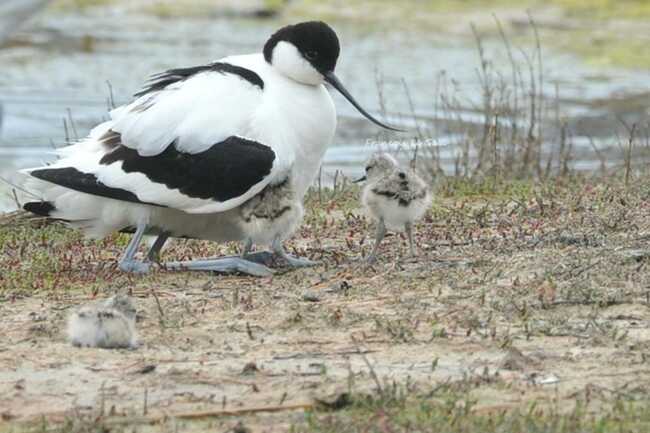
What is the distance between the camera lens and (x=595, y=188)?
9156 millimetres

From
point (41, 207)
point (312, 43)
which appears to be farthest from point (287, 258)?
point (41, 207)

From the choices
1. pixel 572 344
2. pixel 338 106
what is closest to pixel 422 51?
pixel 338 106

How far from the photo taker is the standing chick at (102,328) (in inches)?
220

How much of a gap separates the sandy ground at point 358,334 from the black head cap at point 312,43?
921 millimetres

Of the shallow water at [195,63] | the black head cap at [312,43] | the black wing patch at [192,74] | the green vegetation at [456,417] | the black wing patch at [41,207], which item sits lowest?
the shallow water at [195,63]

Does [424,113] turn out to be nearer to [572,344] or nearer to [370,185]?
[370,185]

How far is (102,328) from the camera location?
220 inches

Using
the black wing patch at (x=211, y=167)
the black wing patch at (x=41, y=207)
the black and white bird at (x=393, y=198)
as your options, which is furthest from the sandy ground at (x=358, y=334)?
the black wing patch at (x=41, y=207)

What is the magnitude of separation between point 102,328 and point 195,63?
41.1 feet

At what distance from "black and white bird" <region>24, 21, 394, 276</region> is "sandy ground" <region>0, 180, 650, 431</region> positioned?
291 mm

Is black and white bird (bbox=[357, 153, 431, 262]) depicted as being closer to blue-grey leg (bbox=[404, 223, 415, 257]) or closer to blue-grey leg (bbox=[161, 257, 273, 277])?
blue-grey leg (bbox=[404, 223, 415, 257])

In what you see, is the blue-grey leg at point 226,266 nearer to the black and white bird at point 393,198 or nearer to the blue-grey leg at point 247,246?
the blue-grey leg at point 247,246

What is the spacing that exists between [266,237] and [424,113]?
8.13 metres

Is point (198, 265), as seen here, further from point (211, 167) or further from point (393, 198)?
point (393, 198)
